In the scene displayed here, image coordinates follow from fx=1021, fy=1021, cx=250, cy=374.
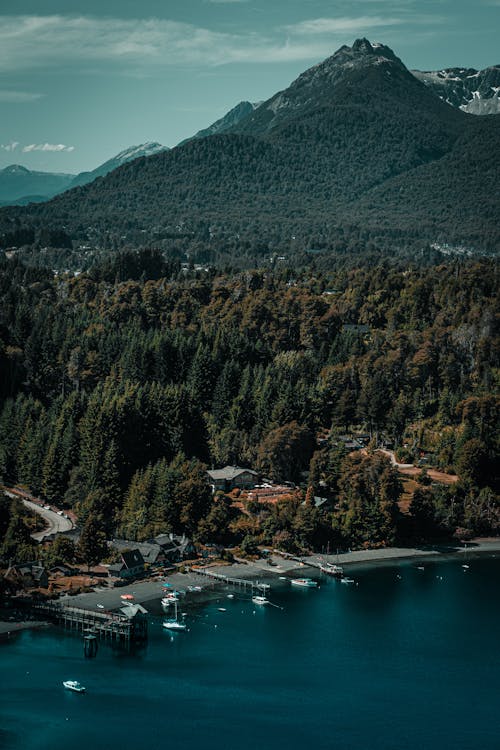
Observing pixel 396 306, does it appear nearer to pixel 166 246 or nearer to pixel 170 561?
pixel 170 561

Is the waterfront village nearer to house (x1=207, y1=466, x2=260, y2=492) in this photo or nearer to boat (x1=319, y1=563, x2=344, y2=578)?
boat (x1=319, y1=563, x2=344, y2=578)

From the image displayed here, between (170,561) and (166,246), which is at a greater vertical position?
(166,246)

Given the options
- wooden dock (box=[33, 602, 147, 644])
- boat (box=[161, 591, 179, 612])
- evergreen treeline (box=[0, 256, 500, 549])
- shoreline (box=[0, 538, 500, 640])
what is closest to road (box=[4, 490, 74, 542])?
evergreen treeline (box=[0, 256, 500, 549])

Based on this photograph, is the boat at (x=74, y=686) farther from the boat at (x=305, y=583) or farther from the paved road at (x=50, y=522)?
the paved road at (x=50, y=522)

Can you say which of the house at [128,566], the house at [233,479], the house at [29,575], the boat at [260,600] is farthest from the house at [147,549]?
the house at [233,479]

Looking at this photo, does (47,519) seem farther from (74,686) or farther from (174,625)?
(74,686)

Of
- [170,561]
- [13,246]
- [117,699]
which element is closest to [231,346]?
[170,561]
